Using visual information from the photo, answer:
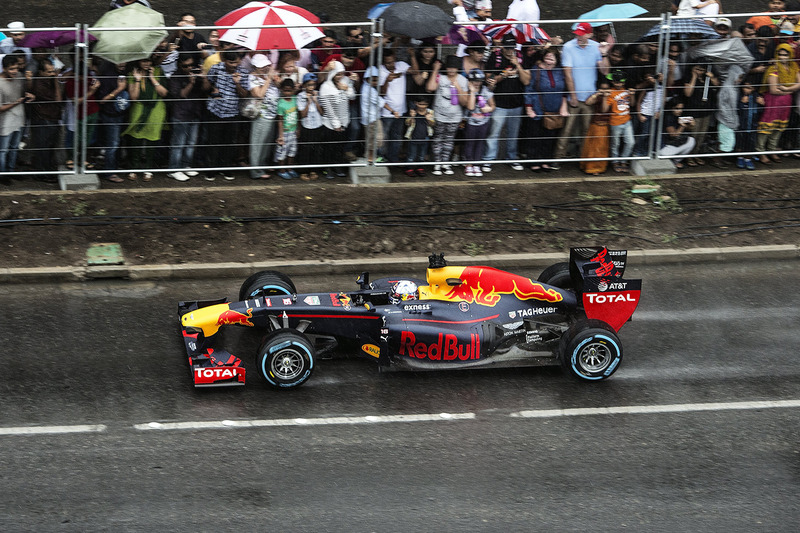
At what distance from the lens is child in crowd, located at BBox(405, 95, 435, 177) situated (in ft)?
42.7

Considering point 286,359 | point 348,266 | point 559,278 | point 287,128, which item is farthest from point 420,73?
point 286,359

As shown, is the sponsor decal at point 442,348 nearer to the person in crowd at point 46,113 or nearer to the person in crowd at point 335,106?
the person in crowd at point 335,106

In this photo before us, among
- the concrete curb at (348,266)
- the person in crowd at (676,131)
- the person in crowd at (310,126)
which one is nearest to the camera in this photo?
the concrete curb at (348,266)

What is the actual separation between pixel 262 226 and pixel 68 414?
13.9ft

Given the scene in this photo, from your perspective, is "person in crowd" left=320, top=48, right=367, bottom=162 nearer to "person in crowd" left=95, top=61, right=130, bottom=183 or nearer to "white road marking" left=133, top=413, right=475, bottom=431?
"person in crowd" left=95, top=61, right=130, bottom=183

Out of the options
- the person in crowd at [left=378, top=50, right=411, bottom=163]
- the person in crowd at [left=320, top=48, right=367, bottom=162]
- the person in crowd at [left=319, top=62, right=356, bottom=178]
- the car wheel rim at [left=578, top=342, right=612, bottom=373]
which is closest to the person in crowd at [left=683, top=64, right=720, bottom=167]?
the person in crowd at [left=378, top=50, right=411, bottom=163]

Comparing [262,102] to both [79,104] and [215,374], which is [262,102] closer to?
[79,104]

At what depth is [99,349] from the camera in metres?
9.62

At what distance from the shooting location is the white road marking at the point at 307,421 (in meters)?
8.34

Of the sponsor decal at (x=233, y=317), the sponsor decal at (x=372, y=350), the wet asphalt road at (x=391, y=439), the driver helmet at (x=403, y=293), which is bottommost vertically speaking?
the wet asphalt road at (x=391, y=439)

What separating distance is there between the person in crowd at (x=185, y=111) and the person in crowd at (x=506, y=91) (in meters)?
3.82

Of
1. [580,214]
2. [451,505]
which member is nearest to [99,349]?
[451,505]

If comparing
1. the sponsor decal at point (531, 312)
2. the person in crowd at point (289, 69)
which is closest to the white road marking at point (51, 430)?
the sponsor decal at point (531, 312)

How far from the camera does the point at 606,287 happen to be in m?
9.40
